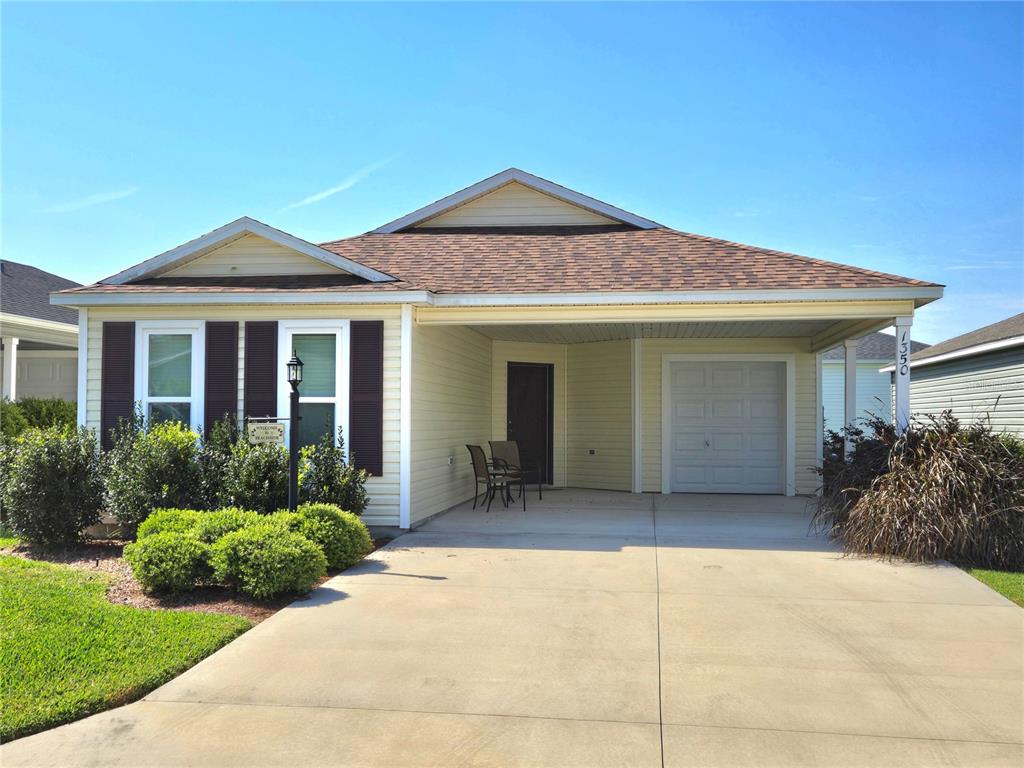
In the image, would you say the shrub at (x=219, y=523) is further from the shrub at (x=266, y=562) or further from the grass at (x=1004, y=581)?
the grass at (x=1004, y=581)

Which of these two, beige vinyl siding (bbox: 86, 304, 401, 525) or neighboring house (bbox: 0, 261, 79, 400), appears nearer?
beige vinyl siding (bbox: 86, 304, 401, 525)

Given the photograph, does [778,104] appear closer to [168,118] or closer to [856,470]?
[856,470]

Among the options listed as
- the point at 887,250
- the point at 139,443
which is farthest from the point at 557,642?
the point at 887,250

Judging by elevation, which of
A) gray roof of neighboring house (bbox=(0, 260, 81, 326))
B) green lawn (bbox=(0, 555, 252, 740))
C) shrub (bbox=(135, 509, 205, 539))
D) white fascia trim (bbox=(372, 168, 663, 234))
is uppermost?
white fascia trim (bbox=(372, 168, 663, 234))

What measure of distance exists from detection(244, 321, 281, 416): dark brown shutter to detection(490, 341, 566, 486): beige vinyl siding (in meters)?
4.81

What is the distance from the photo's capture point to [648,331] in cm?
1218

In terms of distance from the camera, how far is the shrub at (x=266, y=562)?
572 cm

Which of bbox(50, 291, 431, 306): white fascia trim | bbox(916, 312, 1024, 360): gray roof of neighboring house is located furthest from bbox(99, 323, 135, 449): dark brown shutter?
bbox(916, 312, 1024, 360): gray roof of neighboring house

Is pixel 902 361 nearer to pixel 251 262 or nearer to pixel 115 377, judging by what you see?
pixel 251 262

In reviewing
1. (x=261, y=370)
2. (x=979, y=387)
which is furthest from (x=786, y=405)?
(x=261, y=370)

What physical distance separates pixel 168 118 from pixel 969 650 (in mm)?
11563

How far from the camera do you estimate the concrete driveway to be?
3359 mm

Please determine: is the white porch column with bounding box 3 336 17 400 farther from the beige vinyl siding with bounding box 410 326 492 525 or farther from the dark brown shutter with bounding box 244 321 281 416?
the beige vinyl siding with bounding box 410 326 492 525

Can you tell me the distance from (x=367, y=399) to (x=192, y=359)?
2222 millimetres
